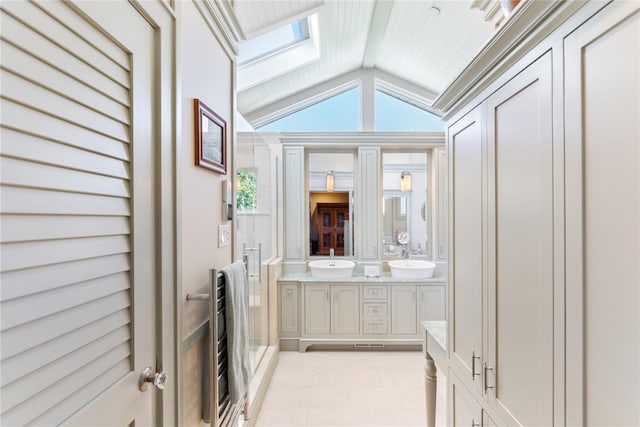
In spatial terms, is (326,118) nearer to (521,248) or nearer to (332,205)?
(332,205)

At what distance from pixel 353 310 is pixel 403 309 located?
540mm

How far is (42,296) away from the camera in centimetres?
59

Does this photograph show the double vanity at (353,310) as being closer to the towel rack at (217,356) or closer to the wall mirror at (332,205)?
the wall mirror at (332,205)

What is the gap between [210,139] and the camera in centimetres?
140

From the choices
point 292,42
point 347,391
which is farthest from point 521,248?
point 292,42

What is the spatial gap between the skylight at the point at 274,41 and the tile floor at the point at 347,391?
2.84 m

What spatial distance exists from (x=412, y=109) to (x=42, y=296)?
13.1 feet

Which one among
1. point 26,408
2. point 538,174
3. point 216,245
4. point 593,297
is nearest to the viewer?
point 26,408

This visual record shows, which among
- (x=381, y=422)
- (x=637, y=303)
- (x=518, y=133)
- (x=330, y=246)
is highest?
(x=518, y=133)

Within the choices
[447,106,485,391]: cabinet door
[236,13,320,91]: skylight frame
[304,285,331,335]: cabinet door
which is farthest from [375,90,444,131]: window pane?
[447,106,485,391]: cabinet door

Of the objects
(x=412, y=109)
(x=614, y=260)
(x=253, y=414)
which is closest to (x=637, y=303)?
(x=614, y=260)

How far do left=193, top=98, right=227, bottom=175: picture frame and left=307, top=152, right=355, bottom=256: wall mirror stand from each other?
2.35 metres

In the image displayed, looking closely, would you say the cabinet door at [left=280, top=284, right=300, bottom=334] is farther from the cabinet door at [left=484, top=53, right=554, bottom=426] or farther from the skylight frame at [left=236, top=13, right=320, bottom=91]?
the cabinet door at [left=484, top=53, right=554, bottom=426]

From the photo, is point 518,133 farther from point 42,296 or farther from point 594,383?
point 42,296
